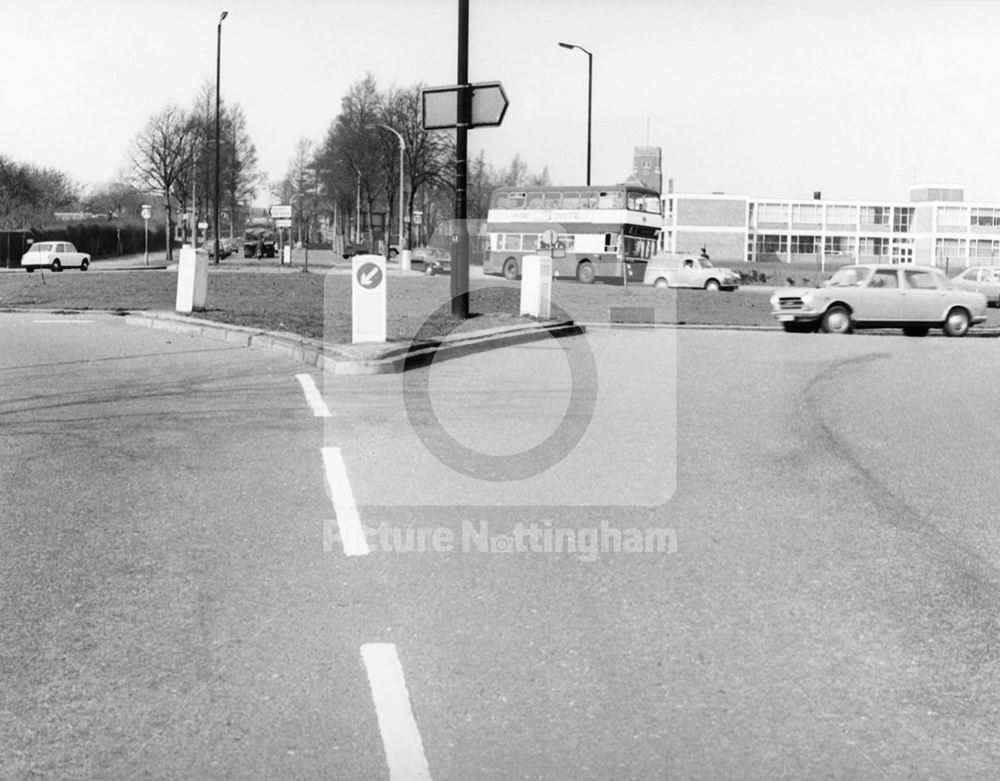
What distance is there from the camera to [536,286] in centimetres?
2098

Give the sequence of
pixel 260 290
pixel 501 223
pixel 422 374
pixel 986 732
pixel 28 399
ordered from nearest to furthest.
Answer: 1. pixel 986 732
2. pixel 28 399
3. pixel 422 374
4. pixel 260 290
5. pixel 501 223

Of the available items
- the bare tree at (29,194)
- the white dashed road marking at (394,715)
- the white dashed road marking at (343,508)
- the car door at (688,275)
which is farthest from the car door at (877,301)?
the bare tree at (29,194)

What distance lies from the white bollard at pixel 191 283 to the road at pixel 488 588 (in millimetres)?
7955

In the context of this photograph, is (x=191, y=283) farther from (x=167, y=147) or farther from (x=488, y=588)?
(x=167, y=147)

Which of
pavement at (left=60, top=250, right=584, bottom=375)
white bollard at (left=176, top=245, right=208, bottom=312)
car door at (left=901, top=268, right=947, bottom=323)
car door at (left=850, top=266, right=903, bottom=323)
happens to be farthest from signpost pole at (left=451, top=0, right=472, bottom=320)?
car door at (left=901, top=268, right=947, bottom=323)

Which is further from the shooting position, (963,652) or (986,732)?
(963,652)

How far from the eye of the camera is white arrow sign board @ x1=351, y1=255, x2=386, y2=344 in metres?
14.4

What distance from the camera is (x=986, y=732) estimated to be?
13.2 ft

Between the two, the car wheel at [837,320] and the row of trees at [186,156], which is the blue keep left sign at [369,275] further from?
the row of trees at [186,156]

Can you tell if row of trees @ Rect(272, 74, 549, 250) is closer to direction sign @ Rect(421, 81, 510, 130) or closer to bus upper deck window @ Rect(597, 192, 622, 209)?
bus upper deck window @ Rect(597, 192, 622, 209)

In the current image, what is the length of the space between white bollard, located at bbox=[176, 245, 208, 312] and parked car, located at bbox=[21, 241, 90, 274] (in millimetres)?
41166

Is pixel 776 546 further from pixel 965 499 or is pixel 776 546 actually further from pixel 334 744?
pixel 334 744

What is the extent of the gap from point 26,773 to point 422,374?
372 inches

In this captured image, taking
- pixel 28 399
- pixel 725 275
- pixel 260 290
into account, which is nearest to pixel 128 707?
pixel 28 399
